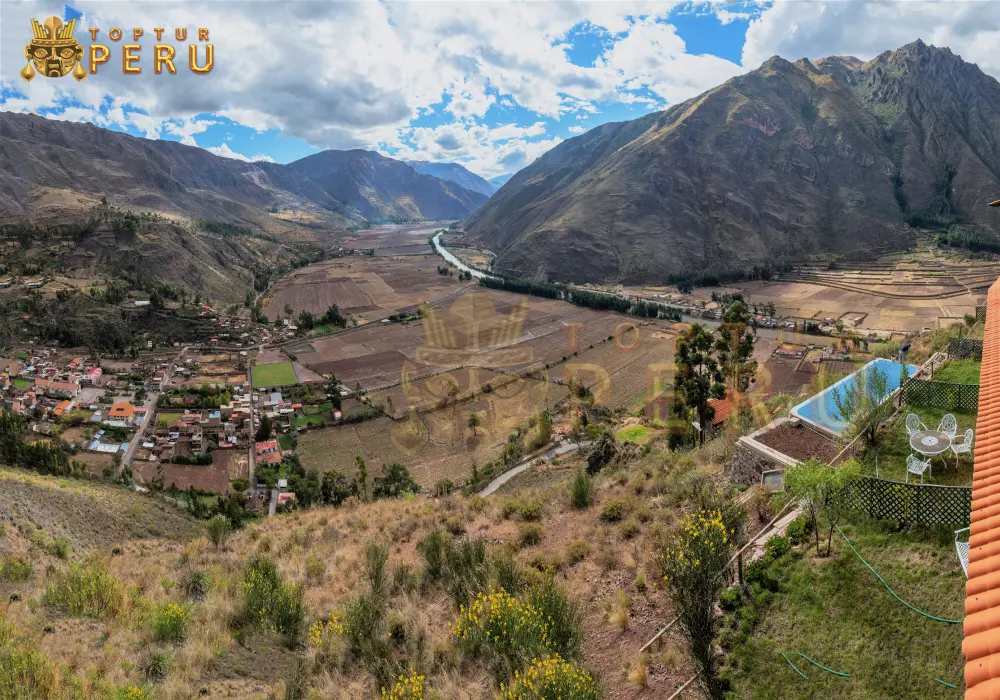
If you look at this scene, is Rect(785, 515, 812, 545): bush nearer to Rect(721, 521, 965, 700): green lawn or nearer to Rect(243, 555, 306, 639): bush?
Rect(721, 521, 965, 700): green lawn

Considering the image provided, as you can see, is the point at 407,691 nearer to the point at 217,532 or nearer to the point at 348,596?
the point at 348,596

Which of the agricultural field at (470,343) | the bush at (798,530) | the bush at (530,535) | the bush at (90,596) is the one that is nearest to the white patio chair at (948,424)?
the bush at (798,530)

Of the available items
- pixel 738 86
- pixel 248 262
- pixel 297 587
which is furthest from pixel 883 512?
pixel 738 86

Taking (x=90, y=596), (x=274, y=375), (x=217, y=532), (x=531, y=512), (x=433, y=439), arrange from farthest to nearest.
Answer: (x=274, y=375), (x=433, y=439), (x=217, y=532), (x=531, y=512), (x=90, y=596)

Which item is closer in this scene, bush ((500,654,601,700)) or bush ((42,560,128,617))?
bush ((500,654,601,700))

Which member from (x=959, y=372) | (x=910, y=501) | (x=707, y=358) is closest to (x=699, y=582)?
(x=910, y=501)

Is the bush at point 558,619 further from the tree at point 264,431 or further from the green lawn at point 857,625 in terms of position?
the tree at point 264,431

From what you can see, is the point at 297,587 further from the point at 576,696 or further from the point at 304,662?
the point at 576,696

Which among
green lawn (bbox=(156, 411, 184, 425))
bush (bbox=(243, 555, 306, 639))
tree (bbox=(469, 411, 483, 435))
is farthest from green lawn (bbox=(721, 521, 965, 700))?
green lawn (bbox=(156, 411, 184, 425))
